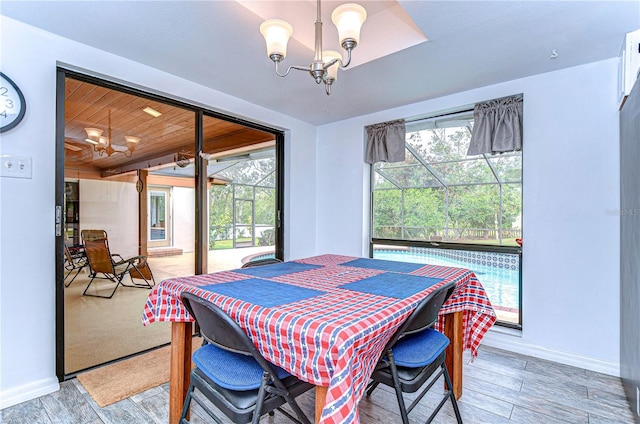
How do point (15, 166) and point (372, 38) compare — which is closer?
point (15, 166)

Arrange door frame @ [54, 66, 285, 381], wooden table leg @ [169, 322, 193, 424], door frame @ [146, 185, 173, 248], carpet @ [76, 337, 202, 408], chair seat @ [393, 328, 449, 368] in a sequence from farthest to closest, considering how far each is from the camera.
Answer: door frame @ [146, 185, 173, 248] → door frame @ [54, 66, 285, 381] → carpet @ [76, 337, 202, 408] → wooden table leg @ [169, 322, 193, 424] → chair seat @ [393, 328, 449, 368]

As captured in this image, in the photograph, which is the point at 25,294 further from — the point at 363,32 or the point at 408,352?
the point at 363,32

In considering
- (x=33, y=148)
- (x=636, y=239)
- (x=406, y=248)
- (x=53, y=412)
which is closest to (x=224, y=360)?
(x=53, y=412)

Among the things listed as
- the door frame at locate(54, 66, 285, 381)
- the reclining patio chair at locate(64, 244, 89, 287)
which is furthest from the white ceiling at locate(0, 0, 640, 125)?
the reclining patio chair at locate(64, 244, 89, 287)

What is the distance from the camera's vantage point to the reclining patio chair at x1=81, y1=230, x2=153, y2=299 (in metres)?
2.35

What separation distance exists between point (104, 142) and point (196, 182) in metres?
0.76

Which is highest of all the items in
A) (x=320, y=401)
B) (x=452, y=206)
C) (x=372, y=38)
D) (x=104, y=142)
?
(x=372, y=38)

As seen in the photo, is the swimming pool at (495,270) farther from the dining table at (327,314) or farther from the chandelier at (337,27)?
the chandelier at (337,27)

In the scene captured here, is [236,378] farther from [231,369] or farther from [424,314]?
[424,314]

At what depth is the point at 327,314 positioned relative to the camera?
3.62 ft

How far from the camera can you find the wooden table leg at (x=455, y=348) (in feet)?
6.15

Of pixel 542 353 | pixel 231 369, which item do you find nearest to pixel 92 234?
pixel 231 369

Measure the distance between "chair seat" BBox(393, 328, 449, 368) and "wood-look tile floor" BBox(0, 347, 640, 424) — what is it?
51 centimetres

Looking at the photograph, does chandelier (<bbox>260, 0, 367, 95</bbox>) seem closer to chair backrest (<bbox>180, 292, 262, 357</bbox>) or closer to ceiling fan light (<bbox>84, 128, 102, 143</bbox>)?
chair backrest (<bbox>180, 292, 262, 357</bbox>)
